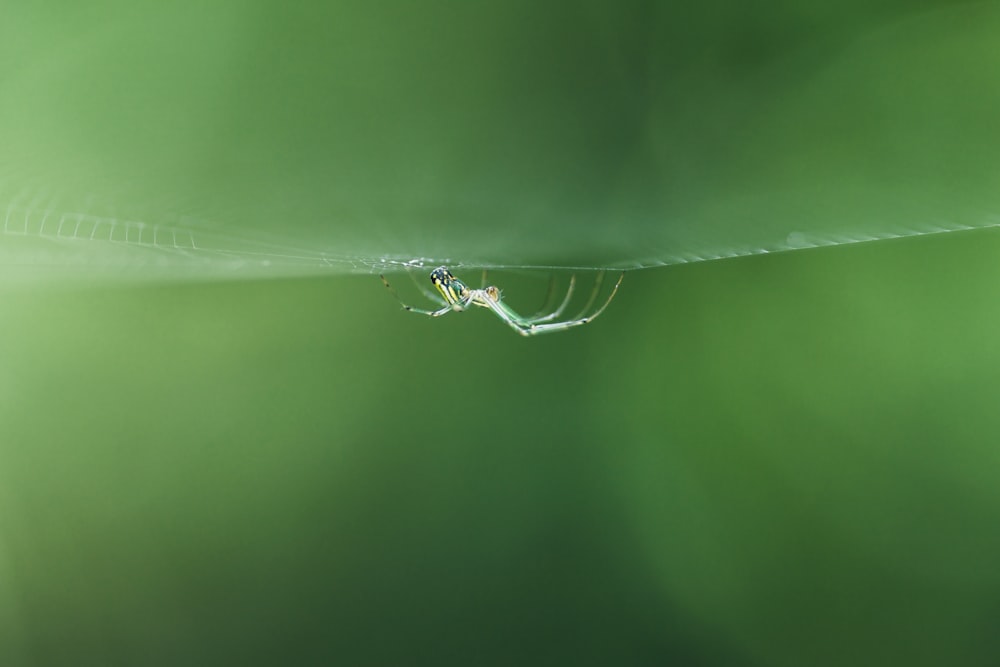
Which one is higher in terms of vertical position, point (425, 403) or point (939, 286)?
point (939, 286)

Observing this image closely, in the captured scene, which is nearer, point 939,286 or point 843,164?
point 843,164

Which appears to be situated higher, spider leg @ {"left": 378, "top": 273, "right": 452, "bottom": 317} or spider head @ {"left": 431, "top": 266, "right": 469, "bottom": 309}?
spider head @ {"left": 431, "top": 266, "right": 469, "bottom": 309}

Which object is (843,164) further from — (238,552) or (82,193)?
(238,552)

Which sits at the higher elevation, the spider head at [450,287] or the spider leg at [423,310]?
the spider head at [450,287]

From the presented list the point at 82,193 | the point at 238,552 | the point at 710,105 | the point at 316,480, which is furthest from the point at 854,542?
the point at 82,193

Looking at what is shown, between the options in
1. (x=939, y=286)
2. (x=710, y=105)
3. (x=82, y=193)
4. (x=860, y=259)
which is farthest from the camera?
(x=860, y=259)
